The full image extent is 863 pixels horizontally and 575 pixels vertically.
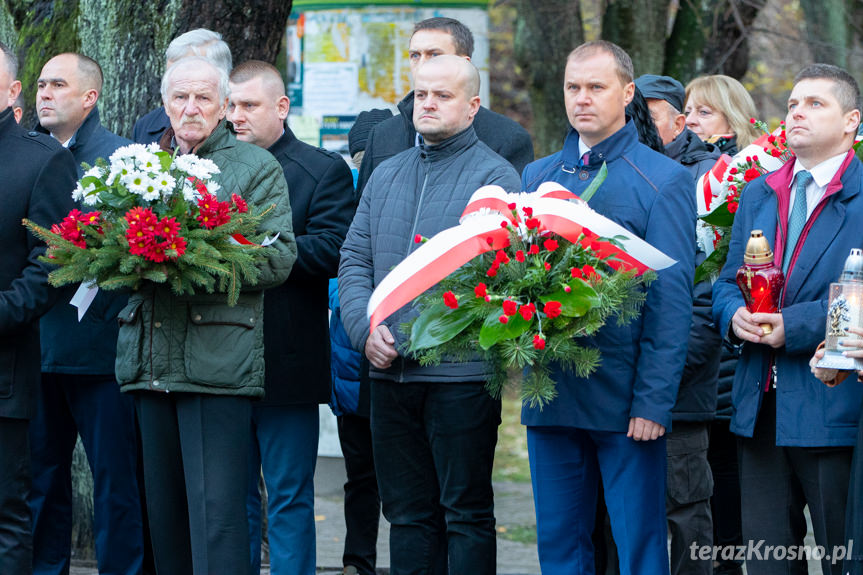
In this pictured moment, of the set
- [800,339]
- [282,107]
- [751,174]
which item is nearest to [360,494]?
[282,107]

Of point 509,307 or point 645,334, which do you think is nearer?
point 509,307

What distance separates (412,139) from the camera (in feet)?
19.7

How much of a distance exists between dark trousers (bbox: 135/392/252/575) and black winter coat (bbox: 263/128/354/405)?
0.68m

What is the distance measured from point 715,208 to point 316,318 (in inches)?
73.9

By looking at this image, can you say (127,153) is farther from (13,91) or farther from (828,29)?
(828,29)

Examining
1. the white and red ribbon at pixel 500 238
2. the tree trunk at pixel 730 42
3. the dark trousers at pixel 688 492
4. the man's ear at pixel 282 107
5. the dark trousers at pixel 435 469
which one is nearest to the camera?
the white and red ribbon at pixel 500 238

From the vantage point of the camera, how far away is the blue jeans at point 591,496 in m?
4.79

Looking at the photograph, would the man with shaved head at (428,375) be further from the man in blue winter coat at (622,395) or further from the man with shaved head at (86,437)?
the man with shaved head at (86,437)

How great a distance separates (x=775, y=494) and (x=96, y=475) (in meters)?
3.15

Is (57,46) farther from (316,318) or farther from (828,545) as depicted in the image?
(828,545)

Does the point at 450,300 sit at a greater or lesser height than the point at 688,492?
greater

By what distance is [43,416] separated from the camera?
6.05m

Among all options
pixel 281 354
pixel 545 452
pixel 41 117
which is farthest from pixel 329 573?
pixel 41 117

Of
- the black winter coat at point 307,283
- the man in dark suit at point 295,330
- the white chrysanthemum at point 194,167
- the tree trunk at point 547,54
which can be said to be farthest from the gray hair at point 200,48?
the tree trunk at point 547,54
